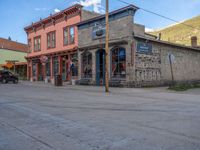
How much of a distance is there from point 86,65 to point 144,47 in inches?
271

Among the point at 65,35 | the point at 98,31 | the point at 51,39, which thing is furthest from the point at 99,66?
the point at 51,39

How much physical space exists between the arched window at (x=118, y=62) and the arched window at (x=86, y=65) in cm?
352

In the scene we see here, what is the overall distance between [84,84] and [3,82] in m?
11.5

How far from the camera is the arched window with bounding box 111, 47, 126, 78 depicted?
72.3ft

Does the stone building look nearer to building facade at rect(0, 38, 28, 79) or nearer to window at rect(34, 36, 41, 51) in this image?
window at rect(34, 36, 41, 51)

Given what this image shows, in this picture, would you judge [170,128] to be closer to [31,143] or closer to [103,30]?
[31,143]

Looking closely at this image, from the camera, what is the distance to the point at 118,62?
73.8 ft

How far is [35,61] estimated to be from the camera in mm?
37656

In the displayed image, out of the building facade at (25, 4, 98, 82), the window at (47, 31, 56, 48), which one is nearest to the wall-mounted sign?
the building facade at (25, 4, 98, 82)

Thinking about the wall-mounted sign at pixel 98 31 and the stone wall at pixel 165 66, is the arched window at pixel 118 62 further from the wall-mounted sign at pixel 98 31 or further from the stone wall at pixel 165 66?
the wall-mounted sign at pixel 98 31

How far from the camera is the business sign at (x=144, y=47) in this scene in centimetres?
2186

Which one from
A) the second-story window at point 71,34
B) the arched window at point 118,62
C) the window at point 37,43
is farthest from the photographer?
the window at point 37,43

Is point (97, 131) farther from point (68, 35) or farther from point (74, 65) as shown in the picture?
point (68, 35)

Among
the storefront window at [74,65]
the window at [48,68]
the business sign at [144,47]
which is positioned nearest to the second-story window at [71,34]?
the storefront window at [74,65]
